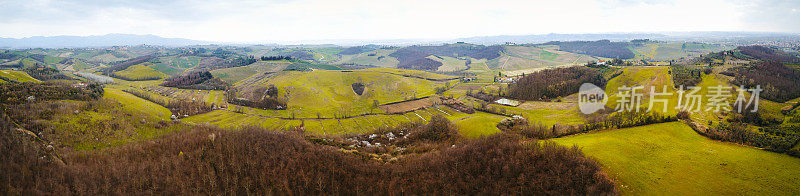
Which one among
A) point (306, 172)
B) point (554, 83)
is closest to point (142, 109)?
point (306, 172)

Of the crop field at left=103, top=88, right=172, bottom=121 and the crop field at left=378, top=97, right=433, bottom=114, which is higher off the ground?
the crop field at left=103, top=88, right=172, bottom=121

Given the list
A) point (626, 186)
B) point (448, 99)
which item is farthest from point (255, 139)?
point (448, 99)

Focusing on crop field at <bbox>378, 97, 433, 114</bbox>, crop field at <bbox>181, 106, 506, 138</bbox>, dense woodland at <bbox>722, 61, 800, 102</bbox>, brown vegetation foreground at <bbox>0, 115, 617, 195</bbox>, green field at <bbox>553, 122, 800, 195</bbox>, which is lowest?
crop field at <bbox>181, 106, 506, 138</bbox>

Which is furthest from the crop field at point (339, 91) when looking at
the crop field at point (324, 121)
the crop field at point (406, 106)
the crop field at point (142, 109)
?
the crop field at point (142, 109)

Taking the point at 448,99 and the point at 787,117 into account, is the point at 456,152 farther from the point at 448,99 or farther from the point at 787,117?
the point at 448,99

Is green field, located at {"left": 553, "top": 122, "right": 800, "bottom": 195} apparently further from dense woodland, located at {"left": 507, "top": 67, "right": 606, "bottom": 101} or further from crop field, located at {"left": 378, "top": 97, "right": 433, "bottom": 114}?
dense woodland, located at {"left": 507, "top": 67, "right": 606, "bottom": 101}

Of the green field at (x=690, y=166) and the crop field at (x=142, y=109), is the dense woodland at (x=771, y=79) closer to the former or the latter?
the green field at (x=690, y=166)

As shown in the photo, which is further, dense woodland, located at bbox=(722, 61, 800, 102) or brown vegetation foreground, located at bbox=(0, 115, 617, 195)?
dense woodland, located at bbox=(722, 61, 800, 102)

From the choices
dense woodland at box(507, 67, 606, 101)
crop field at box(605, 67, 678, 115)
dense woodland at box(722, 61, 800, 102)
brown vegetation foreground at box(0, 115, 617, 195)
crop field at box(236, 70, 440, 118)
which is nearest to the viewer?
brown vegetation foreground at box(0, 115, 617, 195)

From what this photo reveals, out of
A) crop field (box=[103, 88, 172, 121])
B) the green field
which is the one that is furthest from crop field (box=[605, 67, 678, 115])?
crop field (box=[103, 88, 172, 121])
